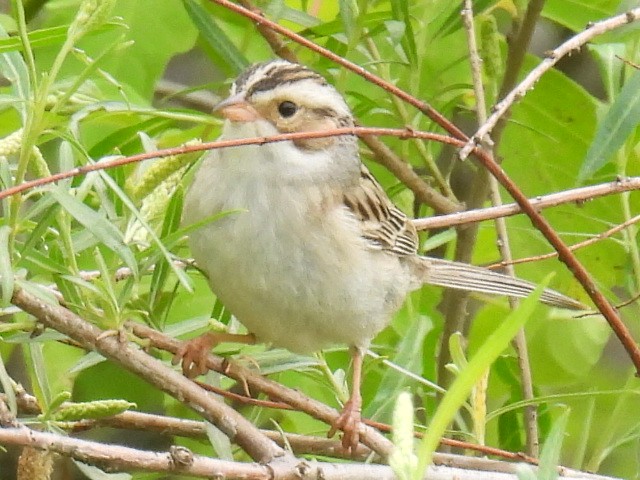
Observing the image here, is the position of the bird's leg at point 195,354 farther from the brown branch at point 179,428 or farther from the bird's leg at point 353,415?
the bird's leg at point 353,415

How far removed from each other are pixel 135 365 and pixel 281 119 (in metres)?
0.80

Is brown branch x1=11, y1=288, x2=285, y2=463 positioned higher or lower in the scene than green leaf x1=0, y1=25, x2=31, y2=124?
lower

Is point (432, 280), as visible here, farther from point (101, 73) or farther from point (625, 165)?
point (101, 73)

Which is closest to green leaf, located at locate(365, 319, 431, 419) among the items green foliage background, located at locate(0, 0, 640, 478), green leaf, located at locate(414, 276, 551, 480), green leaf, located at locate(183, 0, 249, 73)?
green foliage background, located at locate(0, 0, 640, 478)

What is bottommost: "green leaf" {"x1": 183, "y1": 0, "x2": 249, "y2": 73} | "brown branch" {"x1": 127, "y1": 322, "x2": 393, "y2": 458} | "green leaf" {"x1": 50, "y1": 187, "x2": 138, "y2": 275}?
"brown branch" {"x1": 127, "y1": 322, "x2": 393, "y2": 458}

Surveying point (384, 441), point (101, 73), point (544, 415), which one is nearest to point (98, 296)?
point (101, 73)

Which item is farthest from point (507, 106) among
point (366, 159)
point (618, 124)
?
point (366, 159)

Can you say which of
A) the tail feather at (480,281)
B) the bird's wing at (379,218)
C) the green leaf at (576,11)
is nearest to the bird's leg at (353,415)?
the bird's wing at (379,218)

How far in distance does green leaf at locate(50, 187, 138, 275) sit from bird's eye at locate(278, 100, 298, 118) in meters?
0.74

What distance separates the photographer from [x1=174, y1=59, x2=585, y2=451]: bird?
7.03 ft

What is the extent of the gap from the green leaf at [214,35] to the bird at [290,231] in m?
0.13

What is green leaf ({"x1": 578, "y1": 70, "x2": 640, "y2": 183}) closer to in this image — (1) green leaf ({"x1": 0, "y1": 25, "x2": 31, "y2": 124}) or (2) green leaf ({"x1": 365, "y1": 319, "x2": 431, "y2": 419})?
(2) green leaf ({"x1": 365, "y1": 319, "x2": 431, "y2": 419})

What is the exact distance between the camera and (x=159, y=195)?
5.84 feet

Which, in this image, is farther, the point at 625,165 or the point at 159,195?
the point at 625,165
